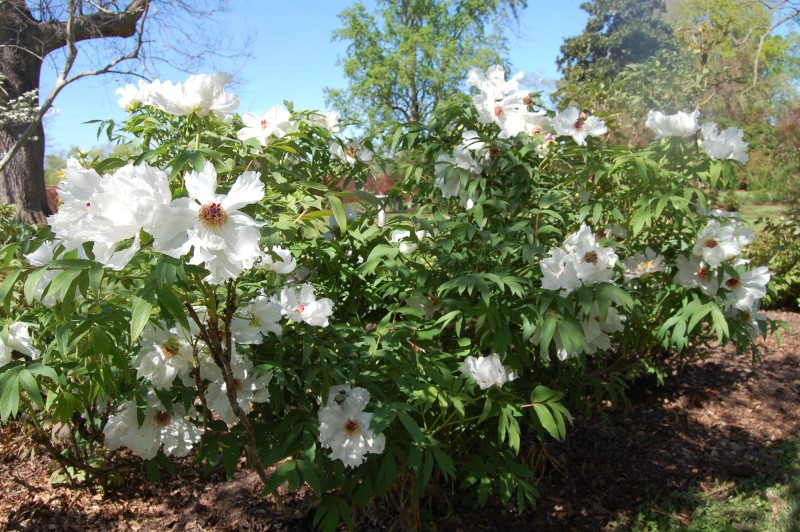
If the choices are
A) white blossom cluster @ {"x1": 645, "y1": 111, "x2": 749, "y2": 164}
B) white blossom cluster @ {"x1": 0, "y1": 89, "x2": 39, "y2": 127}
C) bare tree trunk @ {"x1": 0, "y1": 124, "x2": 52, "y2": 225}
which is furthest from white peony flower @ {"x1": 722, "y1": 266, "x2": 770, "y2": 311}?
bare tree trunk @ {"x1": 0, "y1": 124, "x2": 52, "y2": 225}

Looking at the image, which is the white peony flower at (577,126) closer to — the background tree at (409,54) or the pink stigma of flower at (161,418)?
the pink stigma of flower at (161,418)

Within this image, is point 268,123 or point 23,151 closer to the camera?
point 268,123

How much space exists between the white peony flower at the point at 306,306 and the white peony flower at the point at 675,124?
133 centimetres

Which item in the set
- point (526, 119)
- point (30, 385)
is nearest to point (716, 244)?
point (526, 119)

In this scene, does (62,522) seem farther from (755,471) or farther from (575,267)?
(755,471)

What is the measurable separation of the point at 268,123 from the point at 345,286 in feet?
2.24

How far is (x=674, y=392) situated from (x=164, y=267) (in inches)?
131

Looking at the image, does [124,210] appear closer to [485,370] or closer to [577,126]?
[485,370]

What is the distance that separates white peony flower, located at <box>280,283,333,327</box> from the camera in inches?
68.4

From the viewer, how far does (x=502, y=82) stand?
2.37 metres

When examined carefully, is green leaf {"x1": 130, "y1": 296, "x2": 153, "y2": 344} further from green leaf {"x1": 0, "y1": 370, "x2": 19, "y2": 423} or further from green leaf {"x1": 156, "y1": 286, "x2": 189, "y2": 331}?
green leaf {"x1": 0, "y1": 370, "x2": 19, "y2": 423}

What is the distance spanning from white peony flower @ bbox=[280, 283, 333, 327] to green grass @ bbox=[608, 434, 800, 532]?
1.62 metres

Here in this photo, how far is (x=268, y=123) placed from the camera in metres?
1.87

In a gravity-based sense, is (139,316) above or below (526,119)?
below
